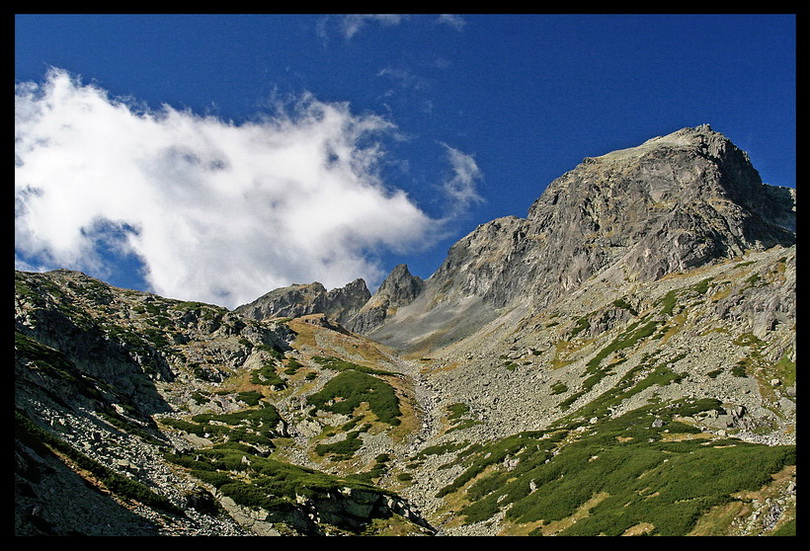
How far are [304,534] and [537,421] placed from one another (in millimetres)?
53554

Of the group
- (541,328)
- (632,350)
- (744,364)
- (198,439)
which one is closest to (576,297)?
(541,328)

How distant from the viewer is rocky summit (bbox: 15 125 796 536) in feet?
105

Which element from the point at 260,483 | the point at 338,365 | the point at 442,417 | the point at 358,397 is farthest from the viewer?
the point at 338,365

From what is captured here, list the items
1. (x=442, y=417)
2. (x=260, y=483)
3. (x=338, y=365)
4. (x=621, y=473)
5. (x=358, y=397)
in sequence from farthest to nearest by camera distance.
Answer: (x=338, y=365) < (x=358, y=397) < (x=442, y=417) < (x=260, y=483) < (x=621, y=473)

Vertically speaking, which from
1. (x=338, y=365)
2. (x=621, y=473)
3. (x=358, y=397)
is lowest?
(x=621, y=473)

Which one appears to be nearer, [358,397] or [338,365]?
[358,397]

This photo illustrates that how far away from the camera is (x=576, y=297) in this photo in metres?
169

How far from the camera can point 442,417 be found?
3799 inches

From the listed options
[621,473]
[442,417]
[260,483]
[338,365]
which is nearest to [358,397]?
[442,417]

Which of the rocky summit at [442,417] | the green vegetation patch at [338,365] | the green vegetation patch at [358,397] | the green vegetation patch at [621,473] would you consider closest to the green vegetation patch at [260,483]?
the rocky summit at [442,417]

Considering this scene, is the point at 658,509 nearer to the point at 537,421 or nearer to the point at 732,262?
the point at 537,421

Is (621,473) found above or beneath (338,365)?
beneath

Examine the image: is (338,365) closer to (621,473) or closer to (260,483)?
(260,483)

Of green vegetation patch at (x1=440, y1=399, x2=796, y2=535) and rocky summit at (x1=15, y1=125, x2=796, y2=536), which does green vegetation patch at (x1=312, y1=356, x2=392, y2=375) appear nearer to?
rocky summit at (x1=15, y1=125, x2=796, y2=536)
